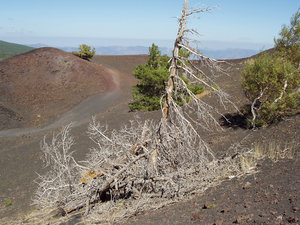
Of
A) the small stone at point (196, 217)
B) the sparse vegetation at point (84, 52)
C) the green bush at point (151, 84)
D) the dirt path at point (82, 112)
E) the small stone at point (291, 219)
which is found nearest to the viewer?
the small stone at point (291, 219)

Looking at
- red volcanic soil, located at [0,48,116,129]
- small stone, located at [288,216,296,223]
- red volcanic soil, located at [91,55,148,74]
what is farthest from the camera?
red volcanic soil, located at [91,55,148,74]

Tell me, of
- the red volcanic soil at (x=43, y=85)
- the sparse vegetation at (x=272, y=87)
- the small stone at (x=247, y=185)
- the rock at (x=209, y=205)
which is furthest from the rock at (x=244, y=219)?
the red volcanic soil at (x=43, y=85)

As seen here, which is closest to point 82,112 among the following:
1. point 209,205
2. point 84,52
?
point 84,52

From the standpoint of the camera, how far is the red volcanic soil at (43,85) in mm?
23042

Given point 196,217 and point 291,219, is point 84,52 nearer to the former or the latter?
point 196,217

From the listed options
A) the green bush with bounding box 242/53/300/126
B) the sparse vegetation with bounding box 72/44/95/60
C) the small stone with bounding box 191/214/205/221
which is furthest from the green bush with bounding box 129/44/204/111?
the sparse vegetation with bounding box 72/44/95/60

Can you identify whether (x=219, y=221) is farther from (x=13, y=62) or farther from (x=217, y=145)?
(x=13, y=62)

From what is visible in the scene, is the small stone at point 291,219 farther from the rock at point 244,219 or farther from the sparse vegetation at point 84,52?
the sparse vegetation at point 84,52

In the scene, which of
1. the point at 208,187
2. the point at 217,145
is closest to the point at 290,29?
the point at 217,145

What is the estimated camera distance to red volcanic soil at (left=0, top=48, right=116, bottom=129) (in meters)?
23.0

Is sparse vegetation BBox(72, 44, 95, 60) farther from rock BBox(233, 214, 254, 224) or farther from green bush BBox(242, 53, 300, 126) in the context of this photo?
rock BBox(233, 214, 254, 224)

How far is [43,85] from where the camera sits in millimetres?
26812

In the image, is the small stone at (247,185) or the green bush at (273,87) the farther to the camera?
the green bush at (273,87)

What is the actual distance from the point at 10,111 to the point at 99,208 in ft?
67.1
